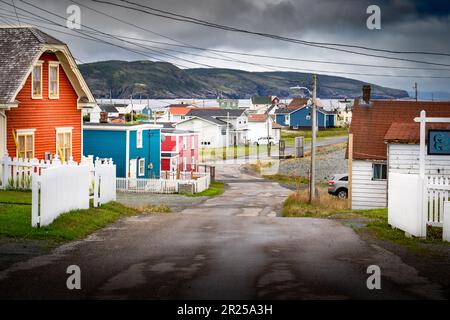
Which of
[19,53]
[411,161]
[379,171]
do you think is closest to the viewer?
[19,53]

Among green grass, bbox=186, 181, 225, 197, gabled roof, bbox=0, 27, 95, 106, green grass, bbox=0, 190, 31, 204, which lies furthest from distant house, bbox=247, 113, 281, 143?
green grass, bbox=0, 190, 31, 204

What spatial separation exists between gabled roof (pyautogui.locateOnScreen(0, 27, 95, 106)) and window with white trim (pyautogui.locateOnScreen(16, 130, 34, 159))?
266 cm

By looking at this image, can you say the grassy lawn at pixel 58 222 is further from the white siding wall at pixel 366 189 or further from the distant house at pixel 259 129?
the distant house at pixel 259 129

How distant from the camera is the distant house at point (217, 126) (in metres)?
114

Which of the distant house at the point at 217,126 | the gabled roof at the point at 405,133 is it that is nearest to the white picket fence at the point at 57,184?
the gabled roof at the point at 405,133

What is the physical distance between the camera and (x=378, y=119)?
1674 inches

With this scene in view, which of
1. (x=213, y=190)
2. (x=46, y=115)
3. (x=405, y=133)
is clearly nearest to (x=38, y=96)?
(x=46, y=115)

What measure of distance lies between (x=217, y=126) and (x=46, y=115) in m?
80.3

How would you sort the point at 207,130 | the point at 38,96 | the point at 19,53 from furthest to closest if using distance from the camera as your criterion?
the point at 207,130 → the point at 38,96 → the point at 19,53

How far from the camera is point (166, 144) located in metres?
70.4

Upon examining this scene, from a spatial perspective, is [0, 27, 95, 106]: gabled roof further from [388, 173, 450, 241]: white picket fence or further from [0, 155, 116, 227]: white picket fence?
→ [388, 173, 450, 241]: white picket fence

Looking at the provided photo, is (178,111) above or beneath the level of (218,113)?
above

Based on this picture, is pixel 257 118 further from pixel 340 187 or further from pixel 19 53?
pixel 19 53

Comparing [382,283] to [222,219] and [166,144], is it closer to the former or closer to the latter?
[222,219]
